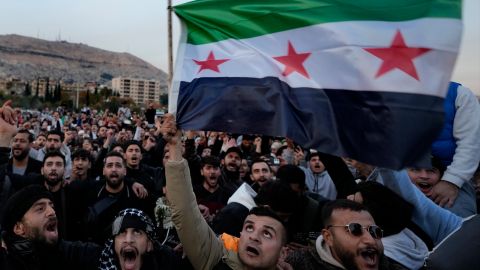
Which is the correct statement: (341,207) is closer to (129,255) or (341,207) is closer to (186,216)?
(186,216)

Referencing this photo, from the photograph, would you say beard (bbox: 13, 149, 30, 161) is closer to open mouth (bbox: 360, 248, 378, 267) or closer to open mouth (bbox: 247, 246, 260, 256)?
open mouth (bbox: 247, 246, 260, 256)

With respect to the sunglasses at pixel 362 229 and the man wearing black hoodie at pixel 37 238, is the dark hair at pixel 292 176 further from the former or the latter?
the man wearing black hoodie at pixel 37 238

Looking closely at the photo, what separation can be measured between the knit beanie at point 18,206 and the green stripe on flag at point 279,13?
5.46 feet

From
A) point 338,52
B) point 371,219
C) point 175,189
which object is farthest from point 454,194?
point 175,189

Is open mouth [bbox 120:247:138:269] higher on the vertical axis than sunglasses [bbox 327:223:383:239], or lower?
lower

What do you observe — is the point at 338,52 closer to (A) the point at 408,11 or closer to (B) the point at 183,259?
(A) the point at 408,11

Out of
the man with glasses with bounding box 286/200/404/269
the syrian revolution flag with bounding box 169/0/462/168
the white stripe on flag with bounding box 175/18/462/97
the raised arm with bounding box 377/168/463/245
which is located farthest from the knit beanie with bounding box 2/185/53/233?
the raised arm with bounding box 377/168/463/245

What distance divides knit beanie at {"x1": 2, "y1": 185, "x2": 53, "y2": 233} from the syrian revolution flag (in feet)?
4.18

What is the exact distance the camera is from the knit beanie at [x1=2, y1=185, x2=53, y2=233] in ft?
11.0

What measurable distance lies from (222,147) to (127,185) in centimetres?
471

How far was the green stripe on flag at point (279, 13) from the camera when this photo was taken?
2545 mm

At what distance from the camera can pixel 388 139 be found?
2500 millimetres

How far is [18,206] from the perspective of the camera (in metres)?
3.40

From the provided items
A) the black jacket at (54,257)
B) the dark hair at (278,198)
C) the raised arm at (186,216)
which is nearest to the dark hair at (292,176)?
the dark hair at (278,198)
